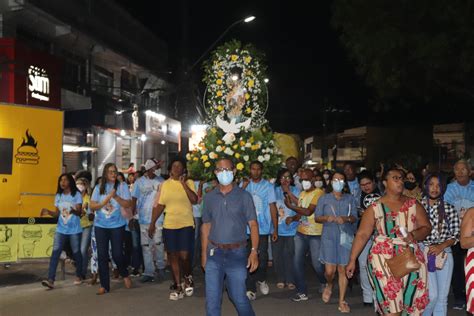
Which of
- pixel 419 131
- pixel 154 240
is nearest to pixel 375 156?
pixel 419 131

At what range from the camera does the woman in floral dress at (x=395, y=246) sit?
573 cm

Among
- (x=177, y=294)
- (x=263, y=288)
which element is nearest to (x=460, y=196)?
(x=263, y=288)

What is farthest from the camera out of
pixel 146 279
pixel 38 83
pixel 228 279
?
pixel 38 83

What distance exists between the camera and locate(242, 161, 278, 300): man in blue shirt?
950 centimetres

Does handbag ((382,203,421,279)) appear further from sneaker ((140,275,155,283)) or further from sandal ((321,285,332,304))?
sneaker ((140,275,155,283))

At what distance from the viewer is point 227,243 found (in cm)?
655

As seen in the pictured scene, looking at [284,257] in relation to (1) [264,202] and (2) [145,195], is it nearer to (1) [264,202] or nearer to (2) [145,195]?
(1) [264,202]

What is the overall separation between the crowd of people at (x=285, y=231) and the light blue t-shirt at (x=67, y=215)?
0.02 m

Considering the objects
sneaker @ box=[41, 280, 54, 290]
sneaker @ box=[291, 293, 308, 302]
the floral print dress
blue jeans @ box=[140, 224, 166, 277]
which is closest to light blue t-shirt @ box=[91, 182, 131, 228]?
blue jeans @ box=[140, 224, 166, 277]

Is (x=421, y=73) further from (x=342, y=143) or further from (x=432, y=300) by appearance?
(x=342, y=143)

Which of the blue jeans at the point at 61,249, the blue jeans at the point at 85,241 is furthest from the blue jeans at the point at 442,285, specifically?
the blue jeans at the point at 85,241

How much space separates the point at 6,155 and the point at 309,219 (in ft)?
16.6

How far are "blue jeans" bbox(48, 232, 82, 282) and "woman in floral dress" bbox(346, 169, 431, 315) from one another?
5.70 metres

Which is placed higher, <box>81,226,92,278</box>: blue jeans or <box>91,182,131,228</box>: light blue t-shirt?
<box>91,182,131,228</box>: light blue t-shirt
